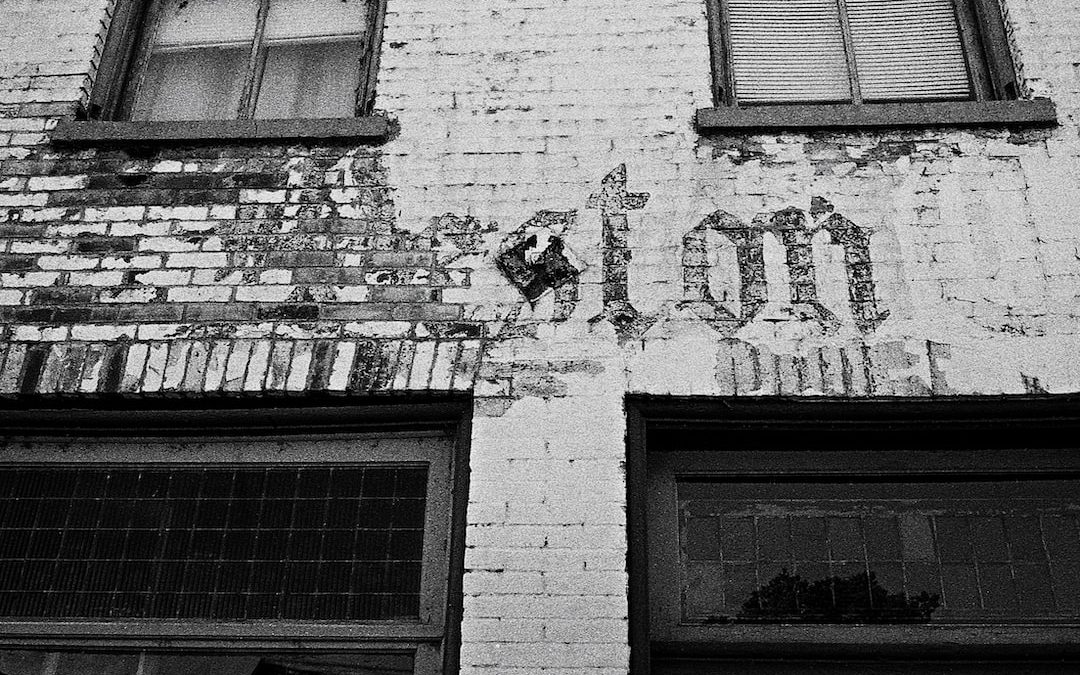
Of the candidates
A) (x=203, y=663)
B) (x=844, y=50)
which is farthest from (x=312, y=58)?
(x=203, y=663)

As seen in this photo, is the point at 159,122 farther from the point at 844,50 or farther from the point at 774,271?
the point at 844,50

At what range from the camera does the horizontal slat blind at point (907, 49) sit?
501 cm

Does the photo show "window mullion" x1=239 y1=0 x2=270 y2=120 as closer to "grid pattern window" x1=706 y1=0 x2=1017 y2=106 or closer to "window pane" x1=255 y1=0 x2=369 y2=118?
"window pane" x1=255 y1=0 x2=369 y2=118

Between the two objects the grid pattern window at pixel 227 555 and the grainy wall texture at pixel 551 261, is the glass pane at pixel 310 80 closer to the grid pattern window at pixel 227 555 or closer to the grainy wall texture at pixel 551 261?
the grainy wall texture at pixel 551 261

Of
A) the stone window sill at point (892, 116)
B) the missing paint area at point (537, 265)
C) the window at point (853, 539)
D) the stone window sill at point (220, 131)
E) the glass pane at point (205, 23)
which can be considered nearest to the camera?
the window at point (853, 539)

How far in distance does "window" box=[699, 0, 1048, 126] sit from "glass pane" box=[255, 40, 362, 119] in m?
1.82

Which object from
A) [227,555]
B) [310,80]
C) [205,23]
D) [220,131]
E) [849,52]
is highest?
[205,23]

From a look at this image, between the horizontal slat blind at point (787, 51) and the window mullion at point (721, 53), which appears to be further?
the horizontal slat blind at point (787, 51)

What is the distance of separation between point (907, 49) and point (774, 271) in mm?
1622

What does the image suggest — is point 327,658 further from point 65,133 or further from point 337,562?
point 65,133

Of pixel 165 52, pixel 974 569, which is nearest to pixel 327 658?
pixel 974 569

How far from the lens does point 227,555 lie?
4.15 m

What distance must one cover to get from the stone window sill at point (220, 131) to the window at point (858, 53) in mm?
1687

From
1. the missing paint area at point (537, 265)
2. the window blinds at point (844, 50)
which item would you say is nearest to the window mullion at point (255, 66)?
the missing paint area at point (537, 265)
